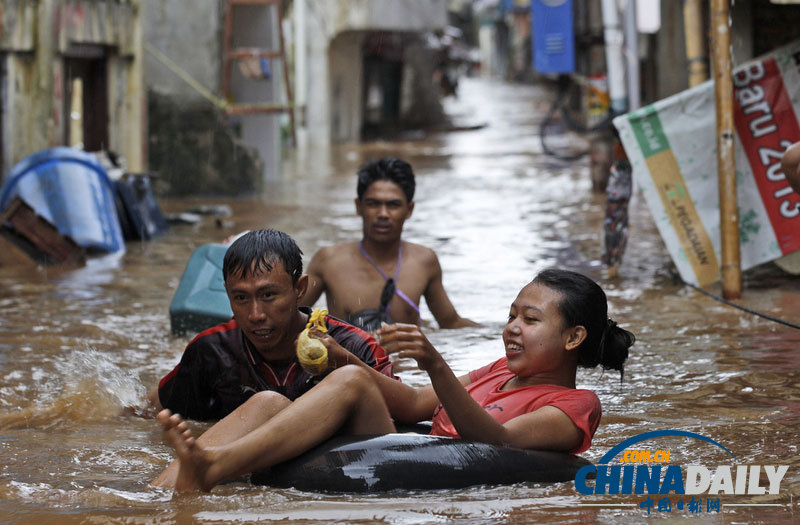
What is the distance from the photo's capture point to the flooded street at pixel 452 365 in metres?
3.72

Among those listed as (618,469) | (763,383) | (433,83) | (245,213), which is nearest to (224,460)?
(618,469)

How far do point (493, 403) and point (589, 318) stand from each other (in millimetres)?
432

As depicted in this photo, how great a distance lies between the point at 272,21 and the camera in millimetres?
17500

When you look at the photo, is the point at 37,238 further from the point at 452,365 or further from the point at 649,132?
the point at 649,132

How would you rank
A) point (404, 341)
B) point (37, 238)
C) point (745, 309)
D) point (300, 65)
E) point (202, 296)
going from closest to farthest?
point (404, 341)
point (202, 296)
point (745, 309)
point (37, 238)
point (300, 65)

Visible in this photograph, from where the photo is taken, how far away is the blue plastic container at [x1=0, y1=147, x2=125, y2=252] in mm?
10164

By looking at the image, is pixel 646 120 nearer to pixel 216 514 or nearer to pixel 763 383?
pixel 763 383

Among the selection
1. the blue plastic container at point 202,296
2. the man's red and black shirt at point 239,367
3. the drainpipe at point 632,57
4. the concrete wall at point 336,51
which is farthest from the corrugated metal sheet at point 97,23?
the concrete wall at point 336,51

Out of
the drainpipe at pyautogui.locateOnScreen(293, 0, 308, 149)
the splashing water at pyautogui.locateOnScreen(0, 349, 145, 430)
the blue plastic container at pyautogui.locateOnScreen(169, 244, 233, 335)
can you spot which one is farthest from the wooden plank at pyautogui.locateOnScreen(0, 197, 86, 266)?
the drainpipe at pyautogui.locateOnScreen(293, 0, 308, 149)

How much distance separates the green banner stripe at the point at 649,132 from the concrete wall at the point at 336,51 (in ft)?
57.3

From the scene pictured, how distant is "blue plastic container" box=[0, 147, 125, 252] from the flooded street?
1.04ft

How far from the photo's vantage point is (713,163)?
7887 millimetres

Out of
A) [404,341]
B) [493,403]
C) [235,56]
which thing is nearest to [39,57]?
[235,56]

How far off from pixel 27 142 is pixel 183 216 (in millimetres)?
1681
